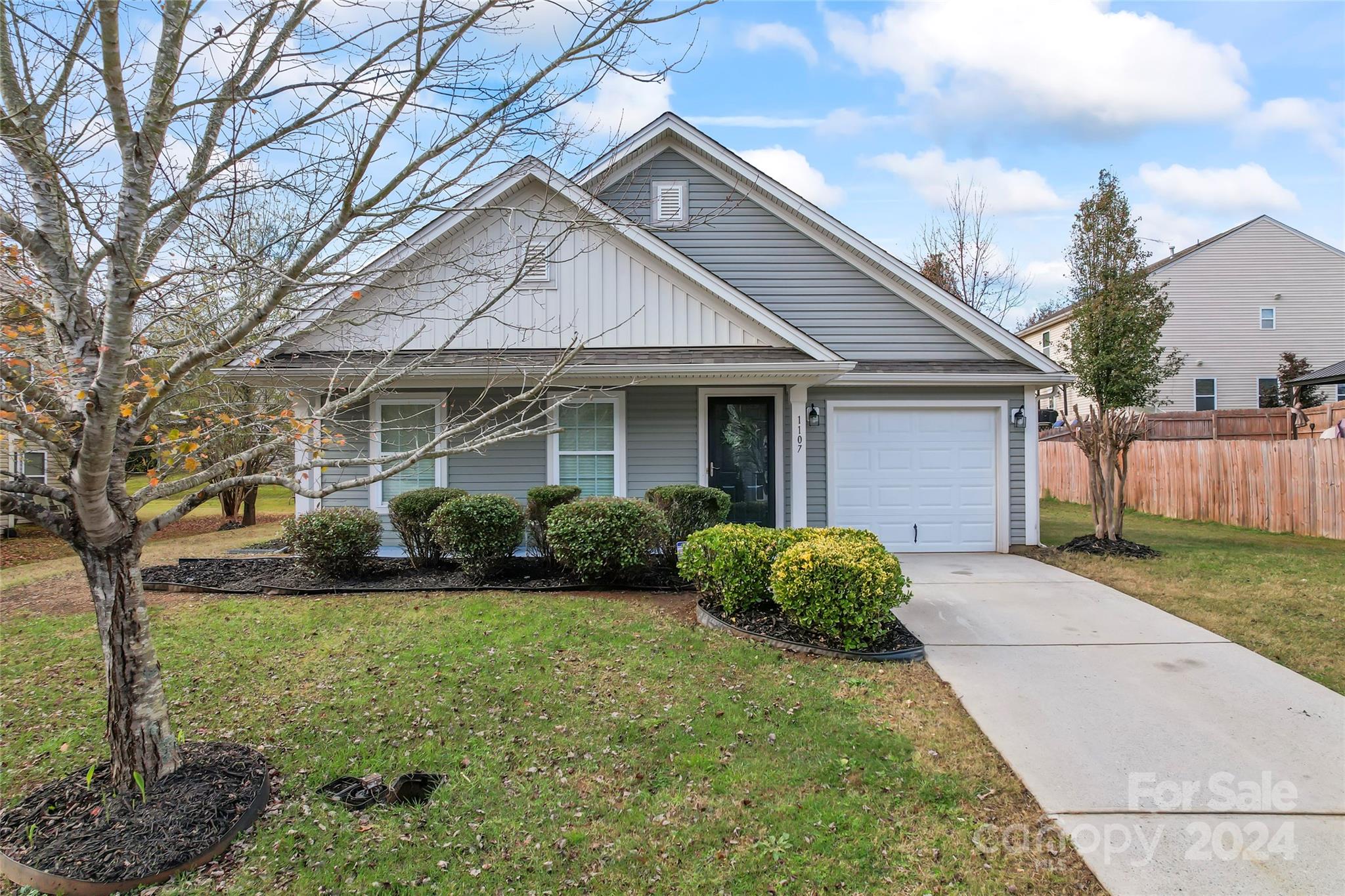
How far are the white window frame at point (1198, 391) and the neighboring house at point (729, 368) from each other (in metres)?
17.5

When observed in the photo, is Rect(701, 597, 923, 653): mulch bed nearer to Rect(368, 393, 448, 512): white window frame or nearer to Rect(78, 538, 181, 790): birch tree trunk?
Rect(78, 538, 181, 790): birch tree trunk

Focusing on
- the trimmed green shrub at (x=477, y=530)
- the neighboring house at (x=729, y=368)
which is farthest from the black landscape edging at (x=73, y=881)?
Result: the neighboring house at (x=729, y=368)

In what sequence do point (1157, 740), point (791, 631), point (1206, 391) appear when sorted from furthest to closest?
point (1206, 391) → point (791, 631) → point (1157, 740)

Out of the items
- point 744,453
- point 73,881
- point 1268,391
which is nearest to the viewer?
point 73,881

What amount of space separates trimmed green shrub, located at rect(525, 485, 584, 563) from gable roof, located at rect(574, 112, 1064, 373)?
4.75 m

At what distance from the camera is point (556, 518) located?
7633 mm

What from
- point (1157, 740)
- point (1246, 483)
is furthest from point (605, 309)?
point (1246, 483)

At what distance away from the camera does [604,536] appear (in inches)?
293

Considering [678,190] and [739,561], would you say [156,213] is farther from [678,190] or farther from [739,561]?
[678,190]

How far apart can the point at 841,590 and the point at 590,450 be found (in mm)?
5168

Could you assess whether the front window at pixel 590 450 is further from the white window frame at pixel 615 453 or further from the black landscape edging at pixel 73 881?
the black landscape edging at pixel 73 881

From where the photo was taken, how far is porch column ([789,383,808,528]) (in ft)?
32.3

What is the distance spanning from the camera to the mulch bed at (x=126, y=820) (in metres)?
2.91

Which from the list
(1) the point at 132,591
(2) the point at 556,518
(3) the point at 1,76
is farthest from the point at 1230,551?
(3) the point at 1,76
